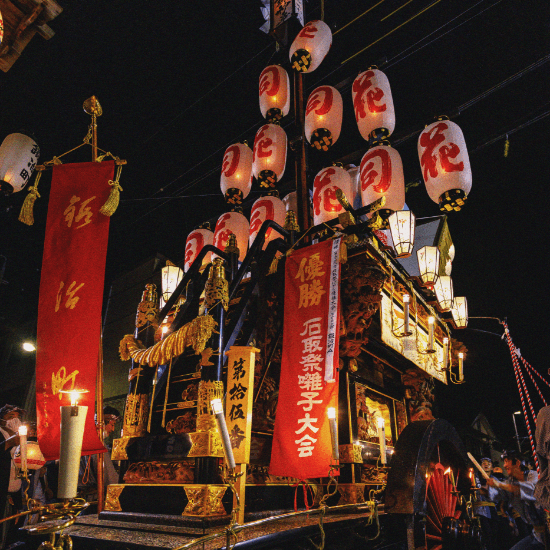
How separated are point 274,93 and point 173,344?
754cm

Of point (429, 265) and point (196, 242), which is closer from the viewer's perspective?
point (429, 265)

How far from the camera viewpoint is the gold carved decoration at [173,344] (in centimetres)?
488

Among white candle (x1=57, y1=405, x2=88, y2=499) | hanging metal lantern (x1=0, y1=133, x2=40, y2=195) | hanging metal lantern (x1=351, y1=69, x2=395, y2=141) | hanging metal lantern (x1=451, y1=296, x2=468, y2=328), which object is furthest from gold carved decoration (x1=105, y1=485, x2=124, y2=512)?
hanging metal lantern (x1=451, y1=296, x2=468, y2=328)

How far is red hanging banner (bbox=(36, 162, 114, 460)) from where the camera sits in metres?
3.64

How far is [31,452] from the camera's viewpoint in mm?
5629

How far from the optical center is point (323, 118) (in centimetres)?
931

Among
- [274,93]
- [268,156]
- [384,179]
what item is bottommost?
[384,179]

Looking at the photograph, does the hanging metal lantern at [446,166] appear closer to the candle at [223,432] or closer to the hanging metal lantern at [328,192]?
the hanging metal lantern at [328,192]

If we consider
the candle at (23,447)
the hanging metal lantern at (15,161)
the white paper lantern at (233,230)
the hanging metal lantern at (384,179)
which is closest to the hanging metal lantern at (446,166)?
the hanging metal lantern at (384,179)

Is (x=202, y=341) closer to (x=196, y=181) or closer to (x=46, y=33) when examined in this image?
(x=46, y=33)

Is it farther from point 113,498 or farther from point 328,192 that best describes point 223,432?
point 328,192

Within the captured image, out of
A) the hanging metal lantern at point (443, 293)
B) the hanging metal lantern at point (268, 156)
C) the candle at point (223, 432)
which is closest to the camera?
the candle at point (223, 432)

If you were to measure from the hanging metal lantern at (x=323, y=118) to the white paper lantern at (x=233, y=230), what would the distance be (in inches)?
106

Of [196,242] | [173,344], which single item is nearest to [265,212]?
[196,242]
